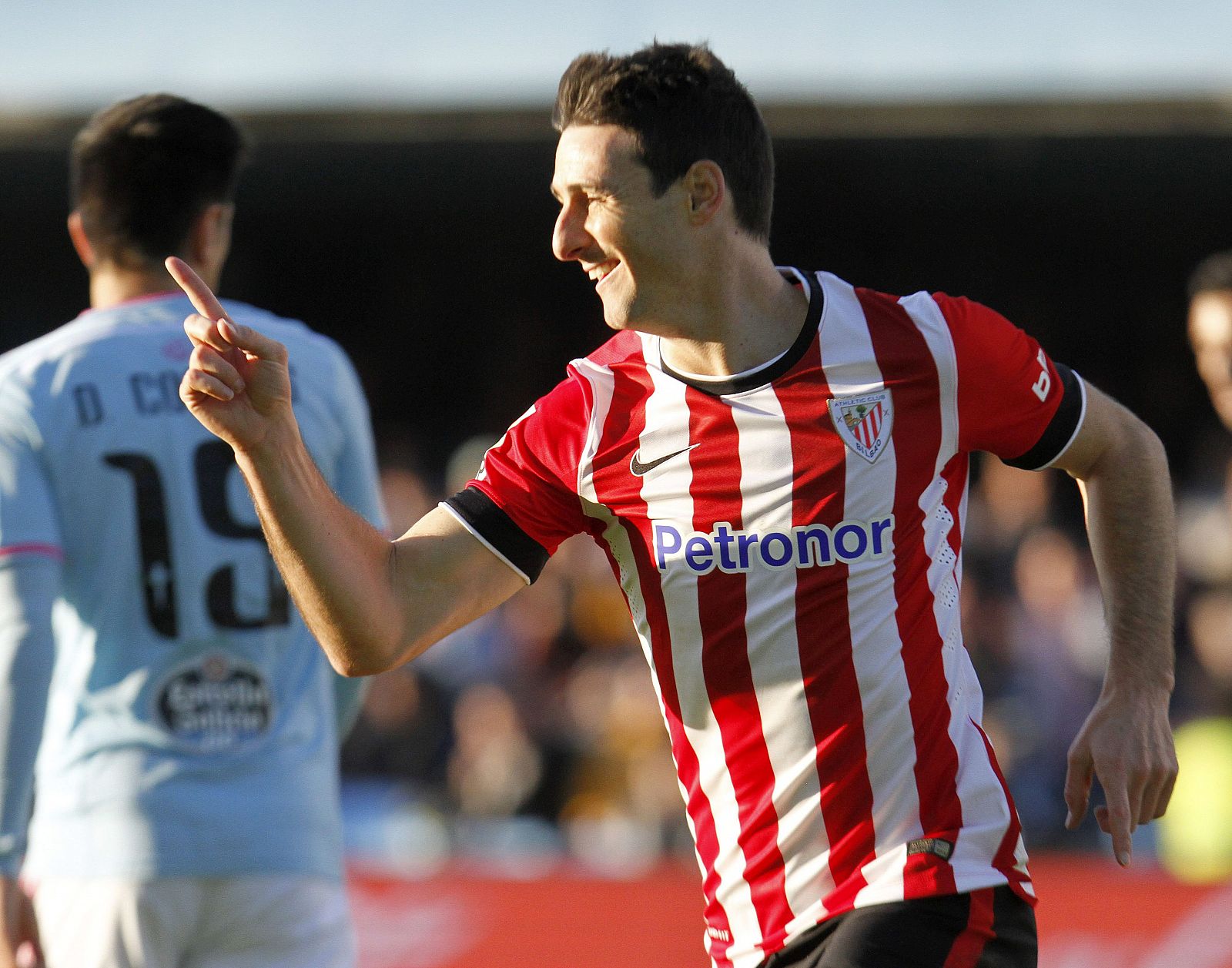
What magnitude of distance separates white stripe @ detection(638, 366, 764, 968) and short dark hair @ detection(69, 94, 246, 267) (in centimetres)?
136

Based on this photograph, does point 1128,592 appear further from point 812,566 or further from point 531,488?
point 531,488

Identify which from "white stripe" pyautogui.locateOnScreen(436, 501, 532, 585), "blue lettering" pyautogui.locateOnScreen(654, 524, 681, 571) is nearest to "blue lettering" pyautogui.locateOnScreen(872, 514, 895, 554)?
"blue lettering" pyautogui.locateOnScreen(654, 524, 681, 571)

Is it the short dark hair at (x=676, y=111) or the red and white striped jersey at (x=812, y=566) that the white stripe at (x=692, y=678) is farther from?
the short dark hair at (x=676, y=111)

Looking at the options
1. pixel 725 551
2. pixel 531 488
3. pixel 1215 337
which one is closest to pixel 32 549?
pixel 531 488

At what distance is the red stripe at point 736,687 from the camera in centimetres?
270

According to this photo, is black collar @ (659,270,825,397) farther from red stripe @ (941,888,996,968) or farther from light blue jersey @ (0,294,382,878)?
light blue jersey @ (0,294,382,878)

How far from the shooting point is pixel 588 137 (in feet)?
8.91

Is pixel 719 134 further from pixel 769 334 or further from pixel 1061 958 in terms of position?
pixel 1061 958

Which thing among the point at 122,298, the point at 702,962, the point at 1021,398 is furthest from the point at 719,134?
the point at 702,962

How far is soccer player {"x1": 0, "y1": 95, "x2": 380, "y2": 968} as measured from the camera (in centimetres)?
322

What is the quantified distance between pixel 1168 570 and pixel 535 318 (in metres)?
11.0

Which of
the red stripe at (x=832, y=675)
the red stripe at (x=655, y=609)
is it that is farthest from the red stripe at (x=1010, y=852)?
the red stripe at (x=655, y=609)

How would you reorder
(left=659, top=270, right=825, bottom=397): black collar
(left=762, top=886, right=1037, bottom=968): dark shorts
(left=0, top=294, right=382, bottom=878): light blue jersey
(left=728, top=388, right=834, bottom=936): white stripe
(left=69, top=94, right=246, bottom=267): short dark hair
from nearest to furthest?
(left=762, top=886, right=1037, bottom=968): dark shorts
(left=728, top=388, right=834, bottom=936): white stripe
(left=659, top=270, right=825, bottom=397): black collar
(left=0, top=294, right=382, bottom=878): light blue jersey
(left=69, top=94, right=246, bottom=267): short dark hair

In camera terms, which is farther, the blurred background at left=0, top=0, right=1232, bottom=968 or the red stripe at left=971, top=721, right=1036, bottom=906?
the blurred background at left=0, top=0, right=1232, bottom=968
